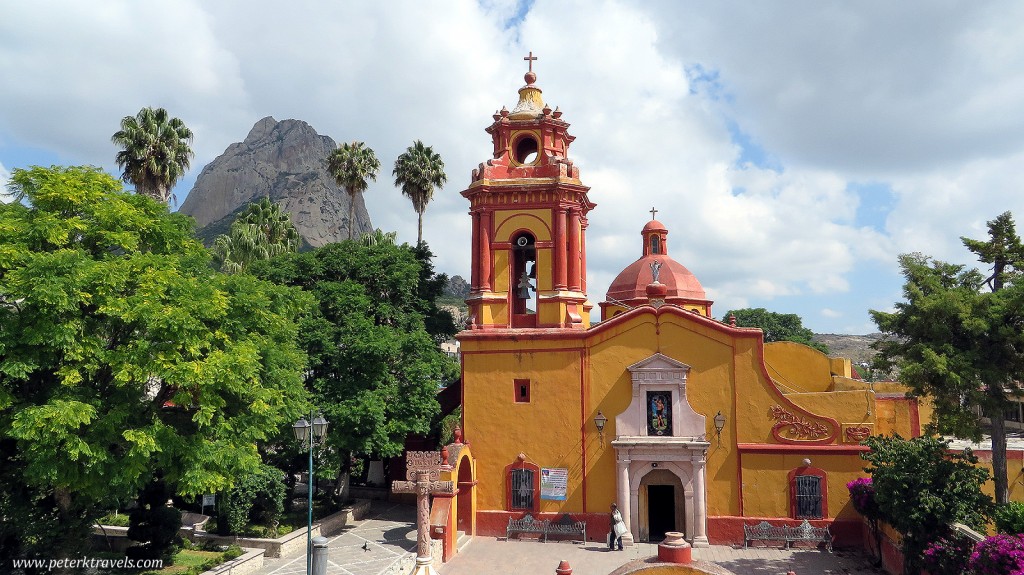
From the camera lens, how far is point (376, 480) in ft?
102

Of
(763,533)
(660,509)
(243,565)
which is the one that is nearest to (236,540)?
(243,565)

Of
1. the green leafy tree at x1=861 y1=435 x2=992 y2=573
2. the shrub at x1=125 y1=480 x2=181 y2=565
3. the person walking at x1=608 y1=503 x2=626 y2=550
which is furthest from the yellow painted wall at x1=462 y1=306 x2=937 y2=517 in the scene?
the shrub at x1=125 y1=480 x2=181 y2=565

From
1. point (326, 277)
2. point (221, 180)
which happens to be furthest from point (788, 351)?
point (221, 180)

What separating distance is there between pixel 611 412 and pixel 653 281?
8206mm

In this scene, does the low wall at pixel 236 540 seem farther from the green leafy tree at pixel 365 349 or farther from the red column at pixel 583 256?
the red column at pixel 583 256

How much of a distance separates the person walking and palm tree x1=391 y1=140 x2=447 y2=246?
22.0m

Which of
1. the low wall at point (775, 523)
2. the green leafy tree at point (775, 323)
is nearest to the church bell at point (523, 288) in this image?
the low wall at point (775, 523)

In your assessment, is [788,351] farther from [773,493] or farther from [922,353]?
[922,353]

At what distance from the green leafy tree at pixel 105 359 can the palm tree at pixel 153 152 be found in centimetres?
1338

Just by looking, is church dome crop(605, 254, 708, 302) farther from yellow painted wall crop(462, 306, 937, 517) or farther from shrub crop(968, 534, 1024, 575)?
shrub crop(968, 534, 1024, 575)

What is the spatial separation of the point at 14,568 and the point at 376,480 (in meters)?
16.7

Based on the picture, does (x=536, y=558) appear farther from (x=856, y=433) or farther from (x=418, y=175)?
(x=418, y=175)

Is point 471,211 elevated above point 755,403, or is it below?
above

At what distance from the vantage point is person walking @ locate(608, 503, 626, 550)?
20875 mm
